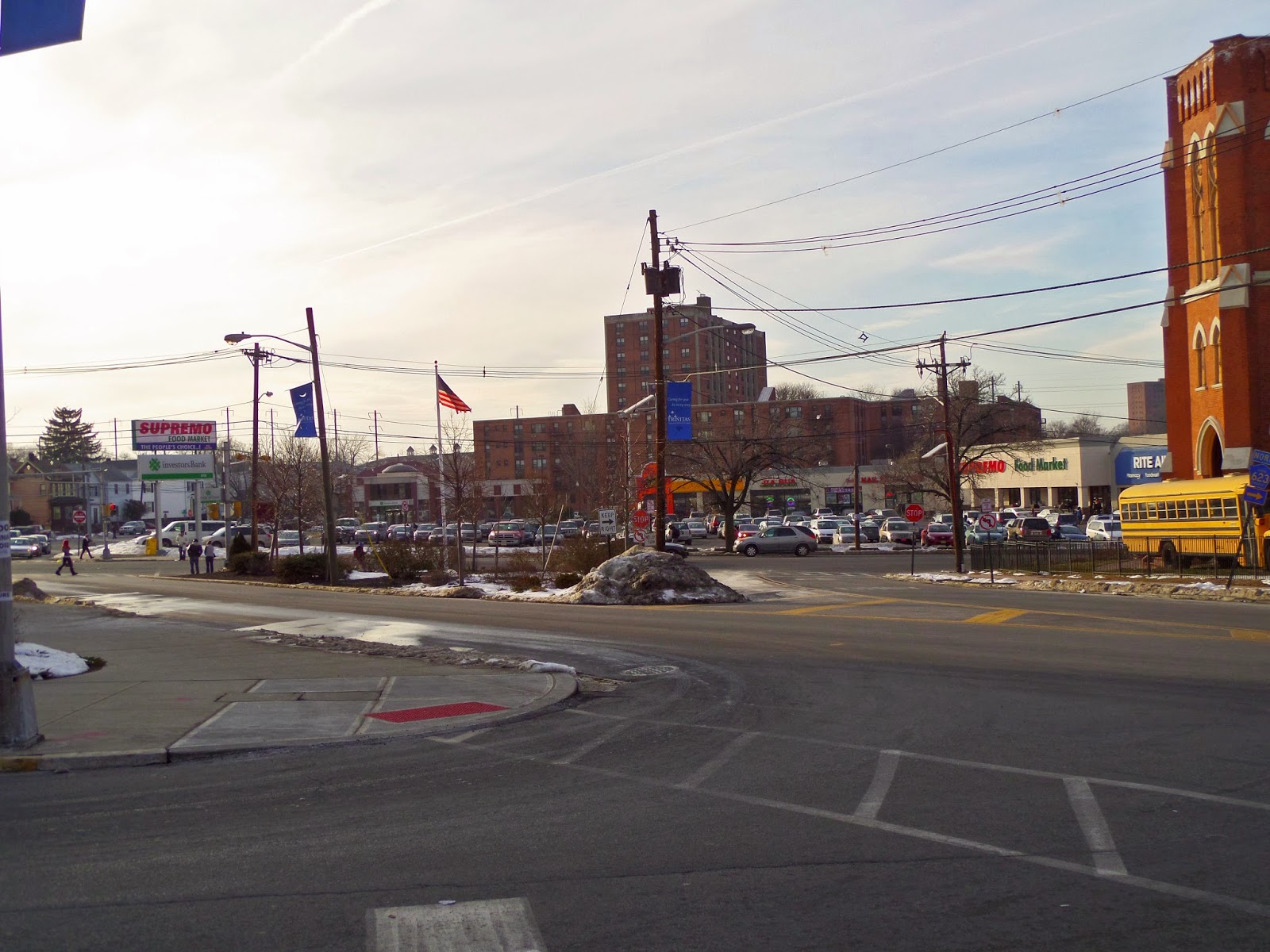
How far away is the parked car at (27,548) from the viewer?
67.6 meters

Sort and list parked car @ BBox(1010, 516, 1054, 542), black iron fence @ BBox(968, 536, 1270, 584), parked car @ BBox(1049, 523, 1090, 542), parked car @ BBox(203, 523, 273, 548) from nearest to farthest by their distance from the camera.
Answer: black iron fence @ BBox(968, 536, 1270, 584)
parked car @ BBox(1049, 523, 1090, 542)
parked car @ BBox(1010, 516, 1054, 542)
parked car @ BBox(203, 523, 273, 548)

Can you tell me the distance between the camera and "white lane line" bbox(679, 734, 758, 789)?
7.87m

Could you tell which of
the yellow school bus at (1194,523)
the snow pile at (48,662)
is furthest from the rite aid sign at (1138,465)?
the snow pile at (48,662)

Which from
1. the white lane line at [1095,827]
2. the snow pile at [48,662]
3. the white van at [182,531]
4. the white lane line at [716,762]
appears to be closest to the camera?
the white lane line at [1095,827]

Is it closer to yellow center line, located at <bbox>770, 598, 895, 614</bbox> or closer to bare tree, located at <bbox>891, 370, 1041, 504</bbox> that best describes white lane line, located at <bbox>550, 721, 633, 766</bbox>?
yellow center line, located at <bbox>770, 598, 895, 614</bbox>

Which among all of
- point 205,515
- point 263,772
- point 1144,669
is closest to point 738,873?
point 263,772

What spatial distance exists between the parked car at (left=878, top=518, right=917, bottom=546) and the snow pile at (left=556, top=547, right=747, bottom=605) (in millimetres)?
34204

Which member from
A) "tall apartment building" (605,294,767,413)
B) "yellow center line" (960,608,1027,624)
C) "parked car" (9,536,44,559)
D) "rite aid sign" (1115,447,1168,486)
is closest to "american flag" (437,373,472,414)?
"yellow center line" (960,608,1027,624)

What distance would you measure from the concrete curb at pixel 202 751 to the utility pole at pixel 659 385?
20968 millimetres

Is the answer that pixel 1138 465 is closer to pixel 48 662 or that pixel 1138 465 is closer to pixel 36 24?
pixel 48 662

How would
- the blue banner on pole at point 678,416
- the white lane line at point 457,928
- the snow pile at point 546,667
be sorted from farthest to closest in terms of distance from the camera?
the blue banner on pole at point 678,416
the snow pile at point 546,667
the white lane line at point 457,928

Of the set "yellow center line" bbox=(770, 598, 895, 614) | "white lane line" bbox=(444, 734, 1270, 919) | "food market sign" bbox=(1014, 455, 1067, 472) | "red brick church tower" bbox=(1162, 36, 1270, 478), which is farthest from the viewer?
"food market sign" bbox=(1014, 455, 1067, 472)

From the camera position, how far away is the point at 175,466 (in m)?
68.8

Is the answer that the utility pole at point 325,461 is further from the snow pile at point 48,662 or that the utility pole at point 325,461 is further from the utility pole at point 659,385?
the snow pile at point 48,662
